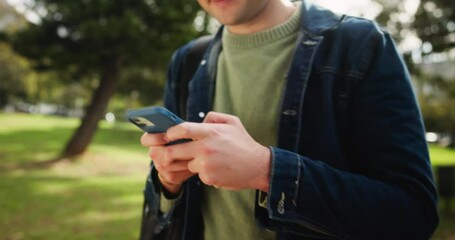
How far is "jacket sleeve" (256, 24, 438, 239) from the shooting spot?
1036 millimetres

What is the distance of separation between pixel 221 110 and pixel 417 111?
0.69 meters

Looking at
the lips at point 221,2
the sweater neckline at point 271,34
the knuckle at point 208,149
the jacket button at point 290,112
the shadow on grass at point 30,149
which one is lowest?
the shadow on grass at point 30,149

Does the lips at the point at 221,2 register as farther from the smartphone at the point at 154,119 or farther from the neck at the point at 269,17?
the smartphone at the point at 154,119

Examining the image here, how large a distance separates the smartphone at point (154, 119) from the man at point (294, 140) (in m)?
0.02

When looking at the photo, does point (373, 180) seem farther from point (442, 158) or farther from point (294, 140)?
point (442, 158)

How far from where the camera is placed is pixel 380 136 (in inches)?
44.8

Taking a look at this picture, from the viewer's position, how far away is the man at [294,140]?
1015mm

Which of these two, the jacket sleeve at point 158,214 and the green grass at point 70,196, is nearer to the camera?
the jacket sleeve at point 158,214

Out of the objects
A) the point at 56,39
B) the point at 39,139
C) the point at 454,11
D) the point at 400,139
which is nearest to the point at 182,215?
the point at 400,139

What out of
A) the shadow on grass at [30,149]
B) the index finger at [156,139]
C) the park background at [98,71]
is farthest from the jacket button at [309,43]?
the shadow on grass at [30,149]

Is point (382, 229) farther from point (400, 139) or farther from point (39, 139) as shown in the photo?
point (39, 139)

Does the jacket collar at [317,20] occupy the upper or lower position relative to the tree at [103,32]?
lower

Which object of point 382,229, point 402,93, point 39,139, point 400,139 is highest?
point 402,93

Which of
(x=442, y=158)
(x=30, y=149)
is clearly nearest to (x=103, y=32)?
(x=30, y=149)
